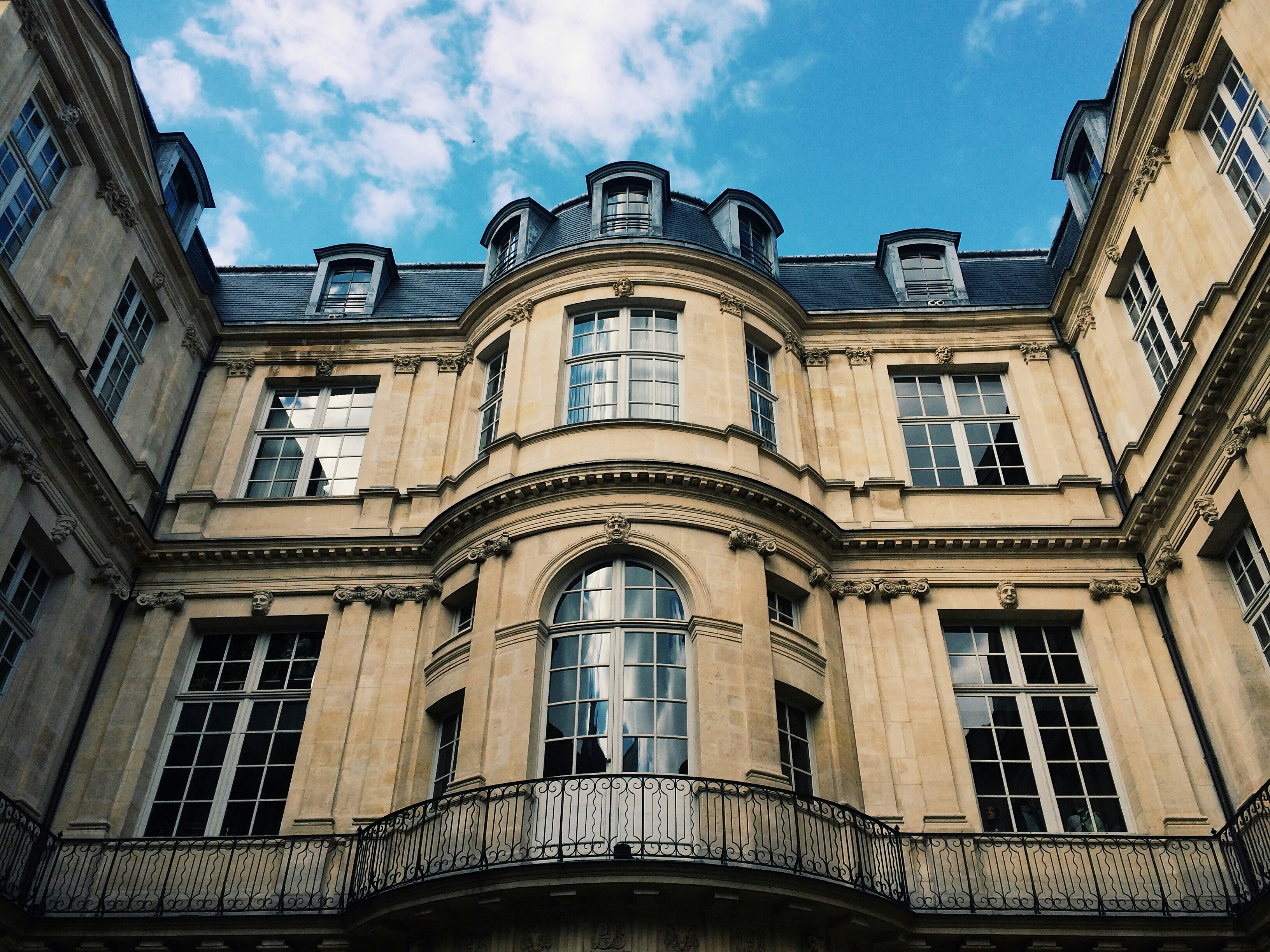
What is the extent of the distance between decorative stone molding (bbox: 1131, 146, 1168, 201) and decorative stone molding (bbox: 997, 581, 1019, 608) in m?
5.89

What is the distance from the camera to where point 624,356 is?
51.3 ft

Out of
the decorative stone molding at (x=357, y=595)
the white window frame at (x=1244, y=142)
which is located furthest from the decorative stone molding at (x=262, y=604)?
the white window frame at (x=1244, y=142)

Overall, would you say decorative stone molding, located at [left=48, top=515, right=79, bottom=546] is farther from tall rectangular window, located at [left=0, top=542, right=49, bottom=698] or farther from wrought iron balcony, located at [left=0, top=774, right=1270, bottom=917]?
wrought iron balcony, located at [left=0, top=774, right=1270, bottom=917]

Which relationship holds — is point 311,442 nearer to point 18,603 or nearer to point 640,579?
point 18,603

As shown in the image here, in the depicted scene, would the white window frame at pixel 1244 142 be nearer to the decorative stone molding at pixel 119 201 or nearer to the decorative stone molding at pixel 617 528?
the decorative stone molding at pixel 617 528

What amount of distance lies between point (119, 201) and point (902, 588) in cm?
1249

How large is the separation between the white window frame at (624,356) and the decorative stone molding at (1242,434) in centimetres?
682

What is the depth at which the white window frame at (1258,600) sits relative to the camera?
12.2 m

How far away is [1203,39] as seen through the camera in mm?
13188

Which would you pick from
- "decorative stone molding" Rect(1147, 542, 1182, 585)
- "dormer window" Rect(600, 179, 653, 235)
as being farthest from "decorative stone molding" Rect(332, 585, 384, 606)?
"decorative stone molding" Rect(1147, 542, 1182, 585)

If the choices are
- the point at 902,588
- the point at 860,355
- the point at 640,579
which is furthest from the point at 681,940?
the point at 860,355

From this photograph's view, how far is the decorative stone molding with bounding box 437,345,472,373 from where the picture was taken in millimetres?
17562

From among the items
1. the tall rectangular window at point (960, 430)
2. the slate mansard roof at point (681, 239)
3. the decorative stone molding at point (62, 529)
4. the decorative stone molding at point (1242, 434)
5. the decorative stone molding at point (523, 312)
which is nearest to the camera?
the decorative stone molding at point (1242, 434)

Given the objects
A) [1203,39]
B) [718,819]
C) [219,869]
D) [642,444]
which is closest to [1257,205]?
[1203,39]
